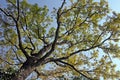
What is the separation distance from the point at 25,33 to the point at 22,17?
0.96 m

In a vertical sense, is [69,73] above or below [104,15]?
below

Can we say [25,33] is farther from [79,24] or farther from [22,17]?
[79,24]

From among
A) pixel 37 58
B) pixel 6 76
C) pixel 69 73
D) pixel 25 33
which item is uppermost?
pixel 25 33

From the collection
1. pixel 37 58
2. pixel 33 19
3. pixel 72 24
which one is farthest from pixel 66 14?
pixel 37 58

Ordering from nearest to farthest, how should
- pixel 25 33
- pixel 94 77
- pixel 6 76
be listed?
pixel 6 76 < pixel 94 77 < pixel 25 33

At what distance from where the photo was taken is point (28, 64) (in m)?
12.7

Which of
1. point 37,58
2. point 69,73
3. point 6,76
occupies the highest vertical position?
point 69,73

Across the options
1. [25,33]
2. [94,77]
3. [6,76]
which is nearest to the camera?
[6,76]

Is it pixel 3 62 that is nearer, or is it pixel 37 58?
pixel 37 58

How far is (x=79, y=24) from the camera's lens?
1506 centimetres

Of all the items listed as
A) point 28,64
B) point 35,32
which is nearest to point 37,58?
point 28,64

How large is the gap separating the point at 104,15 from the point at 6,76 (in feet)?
19.6

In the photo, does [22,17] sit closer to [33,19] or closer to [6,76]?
[33,19]

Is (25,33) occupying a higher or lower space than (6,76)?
higher
